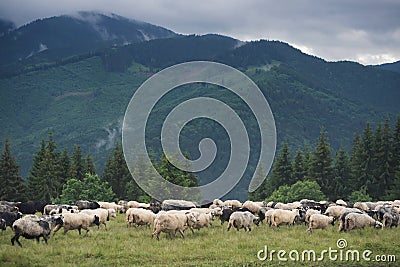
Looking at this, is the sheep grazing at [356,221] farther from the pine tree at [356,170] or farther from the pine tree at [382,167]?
the pine tree at [356,170]

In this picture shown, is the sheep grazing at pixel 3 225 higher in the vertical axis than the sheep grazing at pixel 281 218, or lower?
higher

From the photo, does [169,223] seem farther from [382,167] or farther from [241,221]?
[382,167]

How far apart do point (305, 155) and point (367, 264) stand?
167 feet

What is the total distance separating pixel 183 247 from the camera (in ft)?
66.4

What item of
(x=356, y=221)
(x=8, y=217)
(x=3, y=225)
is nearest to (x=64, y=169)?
(x=8, y=217)

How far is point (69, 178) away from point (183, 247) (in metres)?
42.5

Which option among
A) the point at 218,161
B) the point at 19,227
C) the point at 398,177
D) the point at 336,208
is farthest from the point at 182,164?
the point at 218,161

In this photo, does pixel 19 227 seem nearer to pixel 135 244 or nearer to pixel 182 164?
pixel 135 244

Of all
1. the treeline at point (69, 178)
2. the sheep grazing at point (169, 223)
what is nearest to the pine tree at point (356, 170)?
the treeline at point (69, 178)

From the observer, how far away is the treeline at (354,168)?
5775 centimetres

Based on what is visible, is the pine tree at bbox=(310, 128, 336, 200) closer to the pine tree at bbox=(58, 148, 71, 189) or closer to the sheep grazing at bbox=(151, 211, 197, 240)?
the pine tree at bbox=(58, 148, 71, 189)

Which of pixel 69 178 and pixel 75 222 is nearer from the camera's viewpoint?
pixel 75 222

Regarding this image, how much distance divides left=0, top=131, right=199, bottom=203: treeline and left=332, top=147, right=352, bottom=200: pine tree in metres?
18.9

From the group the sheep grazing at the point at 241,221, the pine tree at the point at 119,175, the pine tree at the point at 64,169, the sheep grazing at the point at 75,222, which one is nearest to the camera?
the sheep grazing at the point at 75,222
